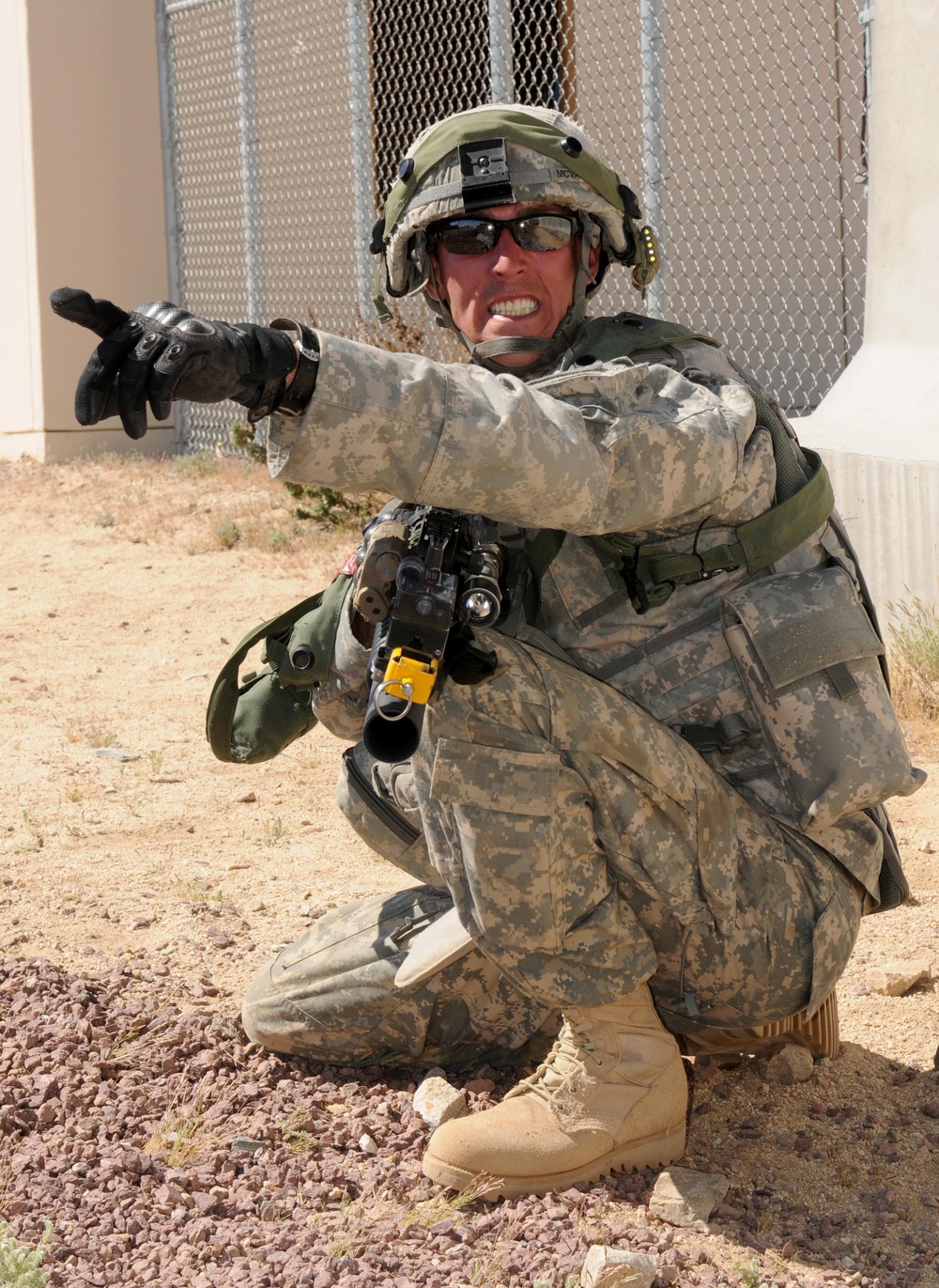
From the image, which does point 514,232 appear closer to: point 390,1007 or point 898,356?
point 390,1007

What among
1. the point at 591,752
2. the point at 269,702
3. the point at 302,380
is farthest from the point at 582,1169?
the point at 302,380

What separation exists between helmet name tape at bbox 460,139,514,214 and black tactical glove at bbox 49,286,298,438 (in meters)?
0.91

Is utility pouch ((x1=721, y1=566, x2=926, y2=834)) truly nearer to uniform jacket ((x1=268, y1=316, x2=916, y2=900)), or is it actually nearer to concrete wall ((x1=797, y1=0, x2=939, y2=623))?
uniform jacket ((x1=268, y1=316, x2=916, y2=900))

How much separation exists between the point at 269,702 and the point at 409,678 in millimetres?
Answer: 717

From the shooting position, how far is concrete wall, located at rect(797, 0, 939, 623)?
179 inches

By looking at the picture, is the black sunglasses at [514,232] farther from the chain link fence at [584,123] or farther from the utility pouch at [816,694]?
the chain link fence at [584,123]

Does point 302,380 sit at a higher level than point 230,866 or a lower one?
higher

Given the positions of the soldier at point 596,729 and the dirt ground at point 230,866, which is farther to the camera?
the dirt ground at point 230,866

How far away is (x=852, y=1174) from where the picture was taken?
230cm

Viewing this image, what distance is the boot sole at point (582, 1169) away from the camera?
7.25 feet

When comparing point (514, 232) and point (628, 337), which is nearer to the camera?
point (628, 337)

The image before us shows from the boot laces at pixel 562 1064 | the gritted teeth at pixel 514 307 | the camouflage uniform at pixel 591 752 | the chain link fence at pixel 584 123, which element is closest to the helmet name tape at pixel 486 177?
the gritted teeth at pixel 514 307

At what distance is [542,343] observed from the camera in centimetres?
252

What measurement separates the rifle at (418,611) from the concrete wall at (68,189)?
8.71m
